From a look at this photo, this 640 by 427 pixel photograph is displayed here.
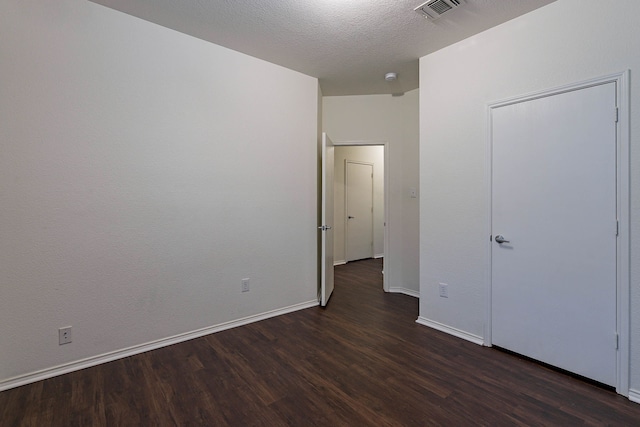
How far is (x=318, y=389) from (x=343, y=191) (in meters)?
4.27

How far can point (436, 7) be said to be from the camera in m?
2.14

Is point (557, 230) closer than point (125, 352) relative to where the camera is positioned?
Yes

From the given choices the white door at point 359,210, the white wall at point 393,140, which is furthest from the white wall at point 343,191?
the white wall at point 393,140

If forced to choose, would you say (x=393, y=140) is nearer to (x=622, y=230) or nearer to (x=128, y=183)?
(x=622, y=230)

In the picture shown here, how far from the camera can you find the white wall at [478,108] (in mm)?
→ 1830

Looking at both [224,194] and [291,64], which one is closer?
[224,194]

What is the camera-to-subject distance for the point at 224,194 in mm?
2793

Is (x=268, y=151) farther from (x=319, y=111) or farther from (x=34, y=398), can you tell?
(x=34, y=398)

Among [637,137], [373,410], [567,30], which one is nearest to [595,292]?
[637,137]

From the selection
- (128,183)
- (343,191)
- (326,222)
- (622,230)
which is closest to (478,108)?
(622,230)

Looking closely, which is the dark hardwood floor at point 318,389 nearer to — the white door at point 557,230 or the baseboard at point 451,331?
the baseboard at point 451,331

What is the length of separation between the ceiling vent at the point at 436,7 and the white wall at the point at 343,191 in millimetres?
3475

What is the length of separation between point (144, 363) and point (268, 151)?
2146 millimetres

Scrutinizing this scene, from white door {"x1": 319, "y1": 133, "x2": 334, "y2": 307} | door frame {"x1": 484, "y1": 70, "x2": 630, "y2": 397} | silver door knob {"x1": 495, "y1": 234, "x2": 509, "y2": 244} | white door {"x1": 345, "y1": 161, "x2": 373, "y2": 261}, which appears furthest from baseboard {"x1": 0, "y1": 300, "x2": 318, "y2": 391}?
white door {"x1": 345, "y1": 161, "x2": 373, "y2": 261}
